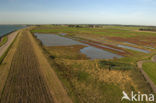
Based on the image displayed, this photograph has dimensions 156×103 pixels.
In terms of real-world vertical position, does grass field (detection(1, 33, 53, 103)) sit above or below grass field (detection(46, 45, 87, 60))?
below

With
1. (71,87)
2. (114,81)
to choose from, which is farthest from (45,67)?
(114,81)

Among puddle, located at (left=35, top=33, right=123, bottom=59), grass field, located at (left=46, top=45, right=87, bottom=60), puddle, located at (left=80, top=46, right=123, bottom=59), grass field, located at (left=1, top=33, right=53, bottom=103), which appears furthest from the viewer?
puddle, located at (left=35, top=33, right=123, bottom=59)

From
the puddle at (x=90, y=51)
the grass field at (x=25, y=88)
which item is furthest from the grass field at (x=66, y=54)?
the grass field at (x=25, y=88)

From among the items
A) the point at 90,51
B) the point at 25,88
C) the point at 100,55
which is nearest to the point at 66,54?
the point at 90,51

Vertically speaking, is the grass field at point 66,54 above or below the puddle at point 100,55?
above

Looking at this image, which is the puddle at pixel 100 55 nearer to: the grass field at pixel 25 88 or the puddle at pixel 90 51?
the puddle at pixel 90 51

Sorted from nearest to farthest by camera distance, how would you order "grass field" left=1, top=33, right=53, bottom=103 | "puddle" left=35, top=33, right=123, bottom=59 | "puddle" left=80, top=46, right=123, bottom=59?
"grass field" left=1, top=33, right=53, bottom=103, "puddle" left=80, top=46, right=123, bottom=59, "puddle" left=35, top=33, right=123, bottom=59

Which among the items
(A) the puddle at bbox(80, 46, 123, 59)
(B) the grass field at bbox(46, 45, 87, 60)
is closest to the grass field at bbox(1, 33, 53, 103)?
(B) the grass field at bbox(46, 45, 87, 60)

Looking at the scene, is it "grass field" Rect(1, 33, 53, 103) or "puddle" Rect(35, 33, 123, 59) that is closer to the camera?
"grass field" Rect(1, 33, 53, 103)

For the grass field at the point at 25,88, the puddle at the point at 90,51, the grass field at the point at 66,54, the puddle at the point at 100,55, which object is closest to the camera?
the grass field at the point at 25,88

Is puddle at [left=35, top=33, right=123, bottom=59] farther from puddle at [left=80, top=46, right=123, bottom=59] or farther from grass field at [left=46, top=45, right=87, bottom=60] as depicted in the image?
grass field at [left=46, top=45, right=87, bottom=60]

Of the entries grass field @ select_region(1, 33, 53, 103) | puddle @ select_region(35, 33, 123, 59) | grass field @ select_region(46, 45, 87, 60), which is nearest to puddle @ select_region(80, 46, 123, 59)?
puddle @ select_region(35, 33, 123, 59)
